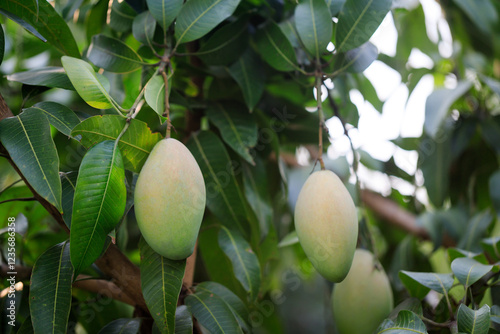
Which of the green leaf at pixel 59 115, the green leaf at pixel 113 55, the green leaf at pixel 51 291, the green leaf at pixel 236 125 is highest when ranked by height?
the green leaf at pixel 113 55

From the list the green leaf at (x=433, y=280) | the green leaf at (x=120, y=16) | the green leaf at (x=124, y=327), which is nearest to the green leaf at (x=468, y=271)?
the green leaf at (x=433, y=280)

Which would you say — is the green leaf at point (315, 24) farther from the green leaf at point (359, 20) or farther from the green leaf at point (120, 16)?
the green leaf at point (120, 16)

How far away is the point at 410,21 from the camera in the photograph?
1223 mm

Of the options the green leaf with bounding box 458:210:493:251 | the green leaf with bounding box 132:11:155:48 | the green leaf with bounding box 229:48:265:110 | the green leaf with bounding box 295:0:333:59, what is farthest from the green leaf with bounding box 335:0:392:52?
the green leaf with bounding box 458:210:493:251

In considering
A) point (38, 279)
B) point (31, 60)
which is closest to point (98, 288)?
point (38, 279)

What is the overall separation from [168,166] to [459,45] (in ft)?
3.67

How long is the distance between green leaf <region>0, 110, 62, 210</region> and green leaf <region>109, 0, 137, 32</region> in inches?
8.9

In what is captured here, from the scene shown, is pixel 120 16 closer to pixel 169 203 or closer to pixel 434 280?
pixel 169 203

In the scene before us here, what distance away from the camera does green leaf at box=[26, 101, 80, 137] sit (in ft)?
1.55

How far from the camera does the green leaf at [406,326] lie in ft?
1.53

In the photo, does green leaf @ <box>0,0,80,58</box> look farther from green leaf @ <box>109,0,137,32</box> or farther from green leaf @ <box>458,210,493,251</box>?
green leaf @ <box>458,210,493,251</box>

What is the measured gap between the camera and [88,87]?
456 millimetres

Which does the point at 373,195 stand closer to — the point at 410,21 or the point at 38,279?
the point at 410,21

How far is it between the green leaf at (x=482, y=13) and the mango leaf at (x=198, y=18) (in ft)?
2.57
